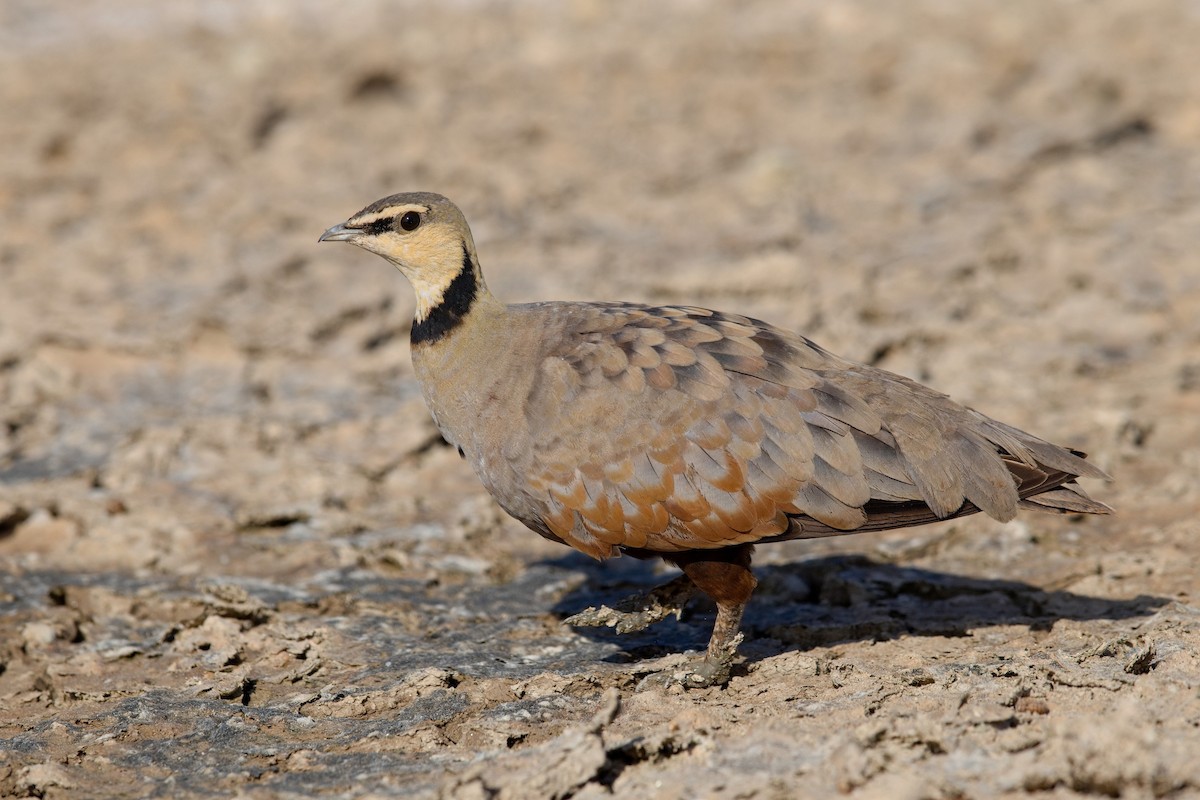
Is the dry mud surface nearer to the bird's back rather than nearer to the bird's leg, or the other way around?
the bird's leg

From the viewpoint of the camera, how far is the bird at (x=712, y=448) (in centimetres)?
526

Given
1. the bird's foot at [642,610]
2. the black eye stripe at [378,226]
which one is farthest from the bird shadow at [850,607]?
the black eye stripe at [378,226]

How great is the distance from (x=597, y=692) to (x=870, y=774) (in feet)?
A: 4.80

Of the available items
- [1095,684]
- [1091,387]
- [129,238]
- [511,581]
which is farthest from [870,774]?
[129,238]

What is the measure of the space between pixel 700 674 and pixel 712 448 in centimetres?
96

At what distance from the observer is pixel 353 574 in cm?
676

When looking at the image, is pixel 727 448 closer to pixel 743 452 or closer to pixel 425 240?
pixel 743 452

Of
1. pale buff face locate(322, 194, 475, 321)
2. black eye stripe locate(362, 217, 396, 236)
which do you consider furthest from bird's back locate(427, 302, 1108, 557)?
black eye stripe locate(362, 217, 396, 236)

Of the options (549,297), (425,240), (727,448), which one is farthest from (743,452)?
(549,297)

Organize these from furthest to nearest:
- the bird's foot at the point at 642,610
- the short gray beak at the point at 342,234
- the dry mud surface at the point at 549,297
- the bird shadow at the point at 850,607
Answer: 1. the short gray beak at the point at 342,234
2. the bird shadow at the point at 850,607
3. the bird's foot at the point at 642,610
4. the dry mud surface at the point at 549,297

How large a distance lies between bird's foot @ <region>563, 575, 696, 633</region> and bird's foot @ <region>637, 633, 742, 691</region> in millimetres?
325

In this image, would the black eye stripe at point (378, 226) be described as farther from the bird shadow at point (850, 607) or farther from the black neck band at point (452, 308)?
the bird shadow at point (850, 607)

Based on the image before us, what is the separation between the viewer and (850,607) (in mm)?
6281

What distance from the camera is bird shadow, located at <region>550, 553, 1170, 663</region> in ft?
19.4
